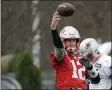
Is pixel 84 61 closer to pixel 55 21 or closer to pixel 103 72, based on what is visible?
pixel 55 21

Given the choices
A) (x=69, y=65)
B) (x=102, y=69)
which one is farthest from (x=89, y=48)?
(x=69, y=65)

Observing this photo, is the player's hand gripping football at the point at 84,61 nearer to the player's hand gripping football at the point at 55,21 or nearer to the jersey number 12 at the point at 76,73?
the jersey number 12 at the point at 76,73

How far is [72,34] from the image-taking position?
11664mm

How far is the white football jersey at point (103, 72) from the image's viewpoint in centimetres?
1321

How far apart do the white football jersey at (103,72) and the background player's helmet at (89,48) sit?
260 mm

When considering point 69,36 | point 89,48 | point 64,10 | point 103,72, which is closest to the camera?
point 64,10

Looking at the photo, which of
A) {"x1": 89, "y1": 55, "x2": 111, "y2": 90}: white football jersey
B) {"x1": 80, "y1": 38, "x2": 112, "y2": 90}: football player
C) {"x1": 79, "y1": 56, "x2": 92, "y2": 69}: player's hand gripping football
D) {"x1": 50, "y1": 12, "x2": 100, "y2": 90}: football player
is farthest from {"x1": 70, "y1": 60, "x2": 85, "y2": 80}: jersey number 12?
{"x1": 89, "y1": 55, "x2": 111, "y2": 90}: white football jersey

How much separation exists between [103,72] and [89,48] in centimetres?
69

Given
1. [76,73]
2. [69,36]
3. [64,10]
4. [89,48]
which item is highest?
[64,10]

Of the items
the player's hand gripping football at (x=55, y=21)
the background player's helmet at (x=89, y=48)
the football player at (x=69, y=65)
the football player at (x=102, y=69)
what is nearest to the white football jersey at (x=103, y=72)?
the football player at (x=102, y=69)

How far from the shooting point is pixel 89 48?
12.7m

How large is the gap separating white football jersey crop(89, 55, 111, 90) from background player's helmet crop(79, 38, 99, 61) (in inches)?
10.2

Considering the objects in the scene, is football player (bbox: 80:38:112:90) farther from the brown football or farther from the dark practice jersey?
the brown football

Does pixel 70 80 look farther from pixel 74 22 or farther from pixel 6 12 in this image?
pixel 74 22
